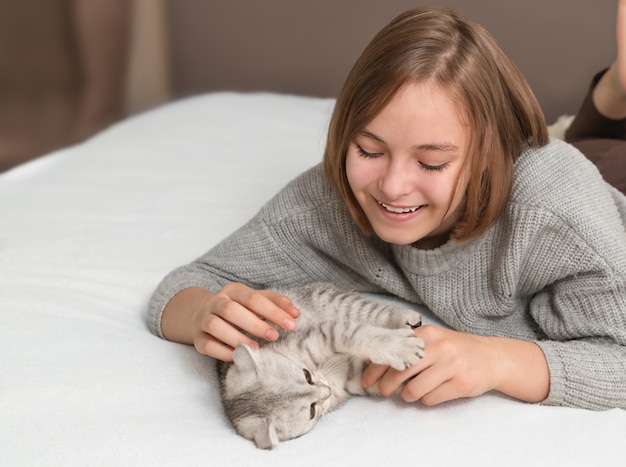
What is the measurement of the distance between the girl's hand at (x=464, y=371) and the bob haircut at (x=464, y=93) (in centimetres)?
19

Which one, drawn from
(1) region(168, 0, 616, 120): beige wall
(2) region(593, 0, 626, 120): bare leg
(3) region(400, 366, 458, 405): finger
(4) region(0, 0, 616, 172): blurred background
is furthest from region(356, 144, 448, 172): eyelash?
(1) region(168, 0, 616, 120): beige wall

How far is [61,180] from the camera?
1854mm

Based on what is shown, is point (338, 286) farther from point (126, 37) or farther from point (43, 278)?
point (126, 37)

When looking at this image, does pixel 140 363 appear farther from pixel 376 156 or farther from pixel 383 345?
pixel 376 156

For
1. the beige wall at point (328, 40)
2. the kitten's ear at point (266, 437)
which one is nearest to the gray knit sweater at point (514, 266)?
the kitten's ear at point (266, 437)

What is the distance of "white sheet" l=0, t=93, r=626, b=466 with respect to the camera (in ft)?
3.13

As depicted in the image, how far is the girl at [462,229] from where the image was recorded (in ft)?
3.35

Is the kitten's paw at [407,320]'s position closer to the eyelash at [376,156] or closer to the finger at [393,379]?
the finger at [393,379]

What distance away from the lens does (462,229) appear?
3.77 feet

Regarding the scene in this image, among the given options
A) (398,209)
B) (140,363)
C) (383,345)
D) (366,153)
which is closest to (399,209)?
(398,209)

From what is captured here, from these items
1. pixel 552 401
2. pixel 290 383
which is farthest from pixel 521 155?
pixel 290 383

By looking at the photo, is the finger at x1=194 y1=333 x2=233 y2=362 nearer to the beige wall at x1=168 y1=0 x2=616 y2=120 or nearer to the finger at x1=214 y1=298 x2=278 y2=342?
the finger at x1=214 y1=298 x2=278 y2=342

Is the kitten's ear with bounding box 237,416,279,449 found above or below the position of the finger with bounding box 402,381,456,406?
below

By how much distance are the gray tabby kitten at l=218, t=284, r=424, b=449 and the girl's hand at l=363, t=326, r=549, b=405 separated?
0.03m
